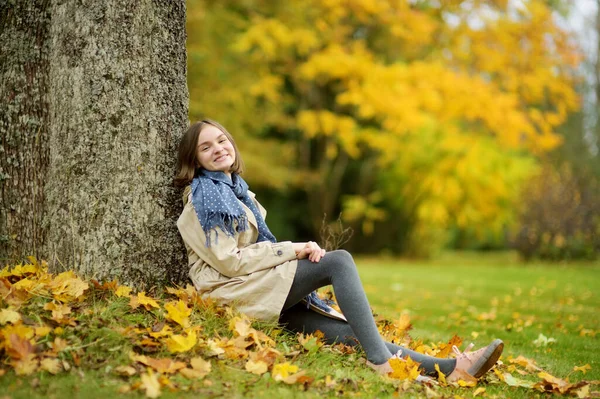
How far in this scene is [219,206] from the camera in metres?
3.12

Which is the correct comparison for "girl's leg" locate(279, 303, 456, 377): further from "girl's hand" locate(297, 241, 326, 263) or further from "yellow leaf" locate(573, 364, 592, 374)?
"yellow leaf" locate(573, 364, 592, 374)

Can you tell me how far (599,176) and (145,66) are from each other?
758 inches

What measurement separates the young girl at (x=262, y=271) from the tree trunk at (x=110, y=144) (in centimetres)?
19

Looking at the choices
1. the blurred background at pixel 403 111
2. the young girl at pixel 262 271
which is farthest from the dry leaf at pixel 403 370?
the blurred background at pixel 403 111

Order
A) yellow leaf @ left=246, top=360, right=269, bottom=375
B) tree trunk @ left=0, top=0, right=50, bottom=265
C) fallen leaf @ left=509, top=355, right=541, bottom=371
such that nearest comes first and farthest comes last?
yellow leaf @ left=246, top=360, right=269, bottom=375 < tree trunk @ left=0, top=0, right=50, bottom=265 < fallen leaf @ left=509, top=355, right=541, bottom=371

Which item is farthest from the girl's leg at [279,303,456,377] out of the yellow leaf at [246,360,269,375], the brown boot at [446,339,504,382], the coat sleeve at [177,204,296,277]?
the yellow leaf at [246,360,269,375]

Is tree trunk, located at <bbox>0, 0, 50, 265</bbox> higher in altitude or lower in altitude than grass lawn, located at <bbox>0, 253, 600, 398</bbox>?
higher

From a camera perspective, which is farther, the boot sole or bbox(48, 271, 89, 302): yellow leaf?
the boot sole

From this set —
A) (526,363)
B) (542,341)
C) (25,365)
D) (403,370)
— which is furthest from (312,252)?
(542,341)

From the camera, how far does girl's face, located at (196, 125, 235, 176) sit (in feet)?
11.0

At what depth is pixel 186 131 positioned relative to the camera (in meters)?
3.45

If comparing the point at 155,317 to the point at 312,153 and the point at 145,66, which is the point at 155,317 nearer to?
the point at 145,66

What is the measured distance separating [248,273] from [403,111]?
24.7ft

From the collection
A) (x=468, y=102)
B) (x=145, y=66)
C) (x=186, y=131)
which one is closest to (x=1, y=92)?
(x=145, y=66)
